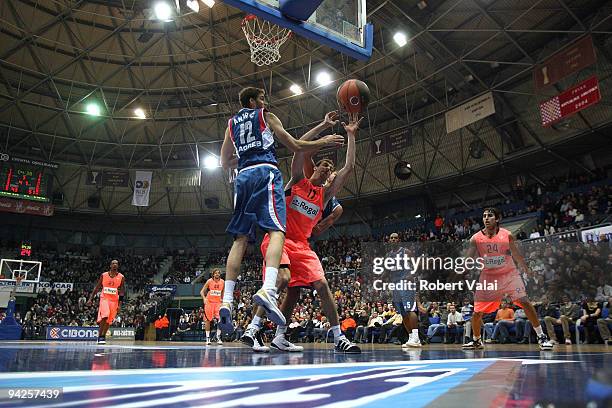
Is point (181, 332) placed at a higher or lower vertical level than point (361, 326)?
lower

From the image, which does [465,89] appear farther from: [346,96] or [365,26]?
[346,96]

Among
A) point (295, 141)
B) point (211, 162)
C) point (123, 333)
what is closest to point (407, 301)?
point (295, 141)

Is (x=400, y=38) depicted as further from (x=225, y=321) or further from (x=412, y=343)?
(x=225, y=321)

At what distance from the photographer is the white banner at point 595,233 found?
10.9 metres

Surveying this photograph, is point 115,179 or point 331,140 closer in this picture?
point 331,140

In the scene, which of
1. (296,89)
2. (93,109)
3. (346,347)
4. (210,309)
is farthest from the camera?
(93,109)

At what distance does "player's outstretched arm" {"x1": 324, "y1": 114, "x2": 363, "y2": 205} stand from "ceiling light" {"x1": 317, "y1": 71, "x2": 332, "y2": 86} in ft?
48.4

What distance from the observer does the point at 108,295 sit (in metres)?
8.70

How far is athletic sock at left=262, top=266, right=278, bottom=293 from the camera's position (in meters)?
3.45

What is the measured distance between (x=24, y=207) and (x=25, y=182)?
1.32 m

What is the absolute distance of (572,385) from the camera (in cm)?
155

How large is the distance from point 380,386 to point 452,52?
16.8 metres

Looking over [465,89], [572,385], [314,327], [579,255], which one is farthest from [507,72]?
[572,385]

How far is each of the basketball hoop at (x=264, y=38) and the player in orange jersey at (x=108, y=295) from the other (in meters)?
8.42
